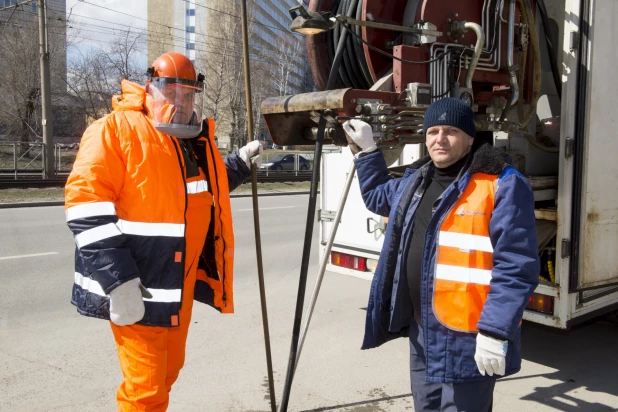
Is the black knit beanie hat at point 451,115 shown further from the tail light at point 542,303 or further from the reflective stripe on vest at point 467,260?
the tail light at point 542,303

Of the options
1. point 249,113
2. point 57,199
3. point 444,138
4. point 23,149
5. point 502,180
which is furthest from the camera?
point 23,149

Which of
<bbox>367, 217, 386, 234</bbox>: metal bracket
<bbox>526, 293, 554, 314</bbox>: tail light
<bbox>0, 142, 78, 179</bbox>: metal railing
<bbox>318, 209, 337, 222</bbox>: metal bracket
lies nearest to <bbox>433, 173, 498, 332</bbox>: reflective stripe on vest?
<bbox>526, 293, 554, 314</bbox>: tail light

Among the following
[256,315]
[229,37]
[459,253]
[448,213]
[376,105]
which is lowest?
[256,315]

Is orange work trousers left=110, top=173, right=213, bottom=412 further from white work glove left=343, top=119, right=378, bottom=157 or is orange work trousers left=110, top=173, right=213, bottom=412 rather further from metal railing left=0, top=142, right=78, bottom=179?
metal railing left=0, top=142, right=78, bottom=179

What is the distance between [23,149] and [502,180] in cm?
2667

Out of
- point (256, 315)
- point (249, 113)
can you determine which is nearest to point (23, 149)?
point (256, 315)

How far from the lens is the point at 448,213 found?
2.49 meters

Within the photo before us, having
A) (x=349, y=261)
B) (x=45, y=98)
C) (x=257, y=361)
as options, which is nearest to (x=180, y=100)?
(x=257, y=361)

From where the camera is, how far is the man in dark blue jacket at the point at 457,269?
2.35 meters

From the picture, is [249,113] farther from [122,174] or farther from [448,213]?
Answer: [448,213]

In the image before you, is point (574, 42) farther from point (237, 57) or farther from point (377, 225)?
point (237, 57)

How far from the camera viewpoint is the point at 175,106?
2729 mm

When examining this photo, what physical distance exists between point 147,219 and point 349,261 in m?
3.11

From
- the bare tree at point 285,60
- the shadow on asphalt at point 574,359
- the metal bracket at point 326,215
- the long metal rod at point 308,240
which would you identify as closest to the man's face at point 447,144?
the long metal rod at point 308,240
